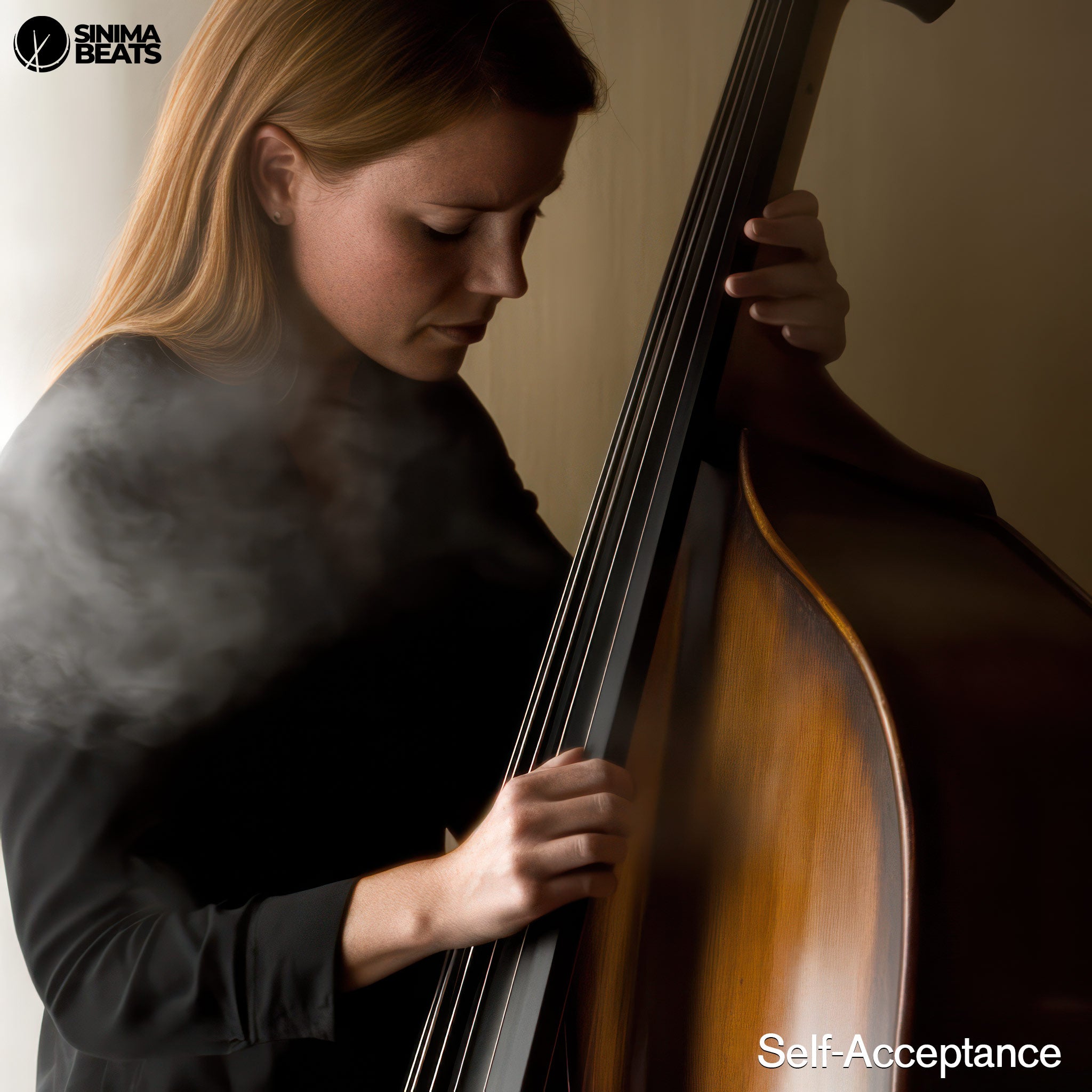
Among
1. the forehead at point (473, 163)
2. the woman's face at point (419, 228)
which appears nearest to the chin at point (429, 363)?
the woman's face at point (419, 228)

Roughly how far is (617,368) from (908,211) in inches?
8.6

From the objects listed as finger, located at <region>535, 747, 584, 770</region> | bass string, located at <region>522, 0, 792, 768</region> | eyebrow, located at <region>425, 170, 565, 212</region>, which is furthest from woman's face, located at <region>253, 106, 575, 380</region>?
finger, located at <region>535, 747, 584, 770</region>

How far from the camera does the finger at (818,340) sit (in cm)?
57

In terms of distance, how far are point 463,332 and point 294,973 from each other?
418mm

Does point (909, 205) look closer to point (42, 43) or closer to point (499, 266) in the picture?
point (499, 266)

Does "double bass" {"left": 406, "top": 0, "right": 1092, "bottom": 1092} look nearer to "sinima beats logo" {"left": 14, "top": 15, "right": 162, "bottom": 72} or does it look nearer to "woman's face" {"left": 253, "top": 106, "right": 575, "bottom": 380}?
"woman's face" {"left": 253, "top": 106, "right": 575, "bottom": 380}

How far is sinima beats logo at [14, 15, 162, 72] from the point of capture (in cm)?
60

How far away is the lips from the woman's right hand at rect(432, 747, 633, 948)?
12.4 inches

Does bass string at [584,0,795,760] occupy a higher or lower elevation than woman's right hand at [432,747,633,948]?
higher

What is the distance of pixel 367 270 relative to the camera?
59 centimetres

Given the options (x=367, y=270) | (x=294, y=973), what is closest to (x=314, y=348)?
(x=367, y=270)

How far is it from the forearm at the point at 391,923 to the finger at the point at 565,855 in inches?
2.5

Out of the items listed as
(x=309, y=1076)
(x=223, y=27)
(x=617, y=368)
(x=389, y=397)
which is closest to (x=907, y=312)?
(x=617, y=368)

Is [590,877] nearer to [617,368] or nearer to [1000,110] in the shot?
[617,368]
